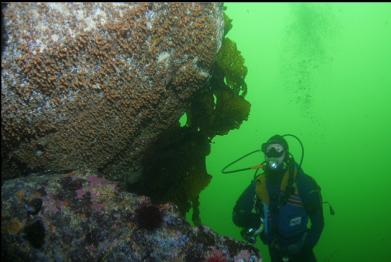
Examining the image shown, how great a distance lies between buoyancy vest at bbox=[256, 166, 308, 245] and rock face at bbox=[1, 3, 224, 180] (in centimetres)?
289

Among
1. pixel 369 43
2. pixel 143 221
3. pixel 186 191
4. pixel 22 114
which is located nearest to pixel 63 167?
pixel 22 114

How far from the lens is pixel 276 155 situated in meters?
5.68

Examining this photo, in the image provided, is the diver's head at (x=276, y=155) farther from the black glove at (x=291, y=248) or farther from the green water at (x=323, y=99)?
the green water at (x=323, y=99)

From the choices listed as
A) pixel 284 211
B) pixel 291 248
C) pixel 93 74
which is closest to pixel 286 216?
pixel 284 211

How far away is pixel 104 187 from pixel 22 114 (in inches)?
42.6

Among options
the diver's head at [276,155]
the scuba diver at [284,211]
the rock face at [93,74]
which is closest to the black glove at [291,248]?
the scuba diver at [284,211]

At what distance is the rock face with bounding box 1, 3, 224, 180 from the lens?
9.11 feet

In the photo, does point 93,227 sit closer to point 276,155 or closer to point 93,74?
point 93,74

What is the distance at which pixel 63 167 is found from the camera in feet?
11.8

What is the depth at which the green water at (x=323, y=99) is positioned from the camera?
5178 cm

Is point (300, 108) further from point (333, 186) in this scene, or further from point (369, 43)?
point (333, 186)

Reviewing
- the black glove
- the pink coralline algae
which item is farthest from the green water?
the pink coralline algae

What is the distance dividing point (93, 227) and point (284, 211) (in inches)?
145

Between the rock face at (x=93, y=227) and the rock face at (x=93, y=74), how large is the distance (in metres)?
0.40
